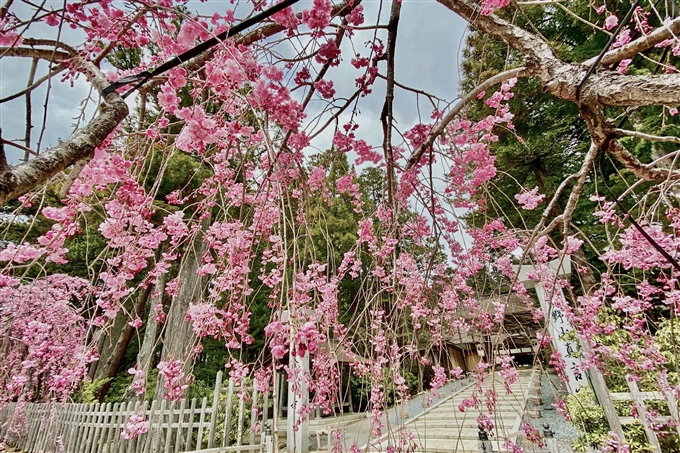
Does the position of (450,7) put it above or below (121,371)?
above

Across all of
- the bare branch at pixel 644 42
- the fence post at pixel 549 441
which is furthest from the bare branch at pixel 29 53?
the fence post at pixel 549 441

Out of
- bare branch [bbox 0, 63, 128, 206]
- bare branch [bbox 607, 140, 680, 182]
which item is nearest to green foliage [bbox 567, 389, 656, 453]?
bare branch [bbox 607, 140, 680, 182]

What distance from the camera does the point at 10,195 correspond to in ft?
1.89

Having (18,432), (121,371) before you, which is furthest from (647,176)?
(121,371)

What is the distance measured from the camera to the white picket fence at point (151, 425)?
3082 millimetres

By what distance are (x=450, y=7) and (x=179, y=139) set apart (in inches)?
55.5

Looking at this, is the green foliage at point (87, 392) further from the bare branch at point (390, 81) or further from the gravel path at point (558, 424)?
the gravel path at point (558, 424)

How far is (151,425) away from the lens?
123 inches

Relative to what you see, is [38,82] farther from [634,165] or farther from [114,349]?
[114,349]

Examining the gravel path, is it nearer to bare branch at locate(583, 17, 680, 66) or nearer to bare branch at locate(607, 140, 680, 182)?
bare branch at locate(607, 140, 680, 182)

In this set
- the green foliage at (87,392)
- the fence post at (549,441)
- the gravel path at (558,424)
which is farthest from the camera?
the green foliage at (87,392)

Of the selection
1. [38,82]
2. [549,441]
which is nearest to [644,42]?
[38,82]

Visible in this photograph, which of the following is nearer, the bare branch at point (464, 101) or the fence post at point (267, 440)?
the bare branch at point (464, 101)

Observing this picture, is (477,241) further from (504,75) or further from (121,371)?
(121,371)
